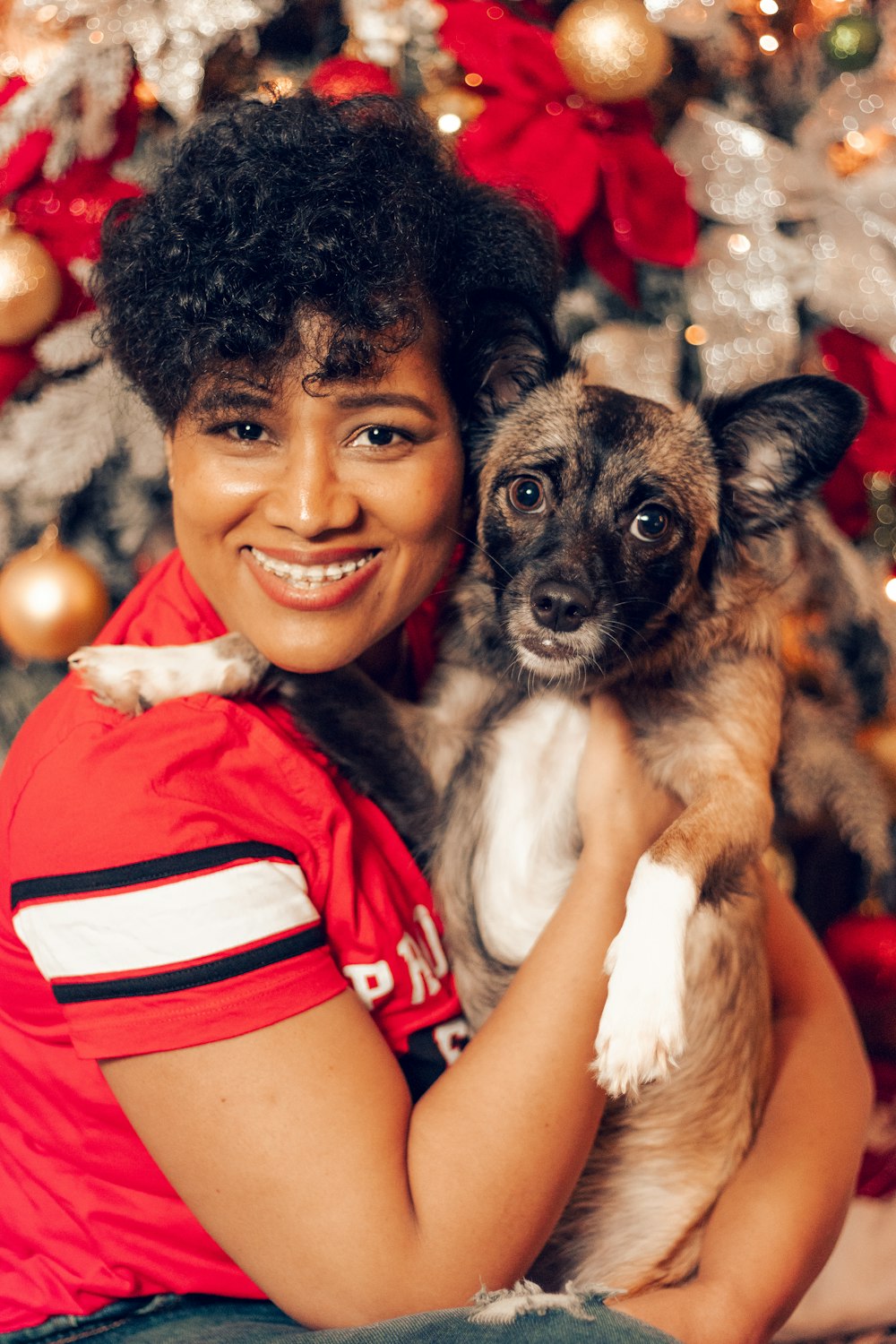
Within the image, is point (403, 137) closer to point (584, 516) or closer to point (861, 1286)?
point (584, 516)

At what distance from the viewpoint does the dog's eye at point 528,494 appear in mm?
1668

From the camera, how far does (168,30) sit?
1.94 metres

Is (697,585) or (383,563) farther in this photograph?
(697,585)

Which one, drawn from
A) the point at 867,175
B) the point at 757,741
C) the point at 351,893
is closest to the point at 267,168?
the point at 351,893

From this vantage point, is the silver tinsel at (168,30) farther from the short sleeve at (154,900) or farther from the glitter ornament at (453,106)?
the short sleeve at (154,900)

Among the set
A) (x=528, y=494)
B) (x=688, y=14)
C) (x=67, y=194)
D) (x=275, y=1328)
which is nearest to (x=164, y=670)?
(x=528, y=494)

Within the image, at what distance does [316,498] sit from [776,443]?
A: 782mm

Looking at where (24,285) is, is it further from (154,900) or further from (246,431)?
(154,900)

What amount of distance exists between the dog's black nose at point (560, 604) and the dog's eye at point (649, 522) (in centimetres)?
19

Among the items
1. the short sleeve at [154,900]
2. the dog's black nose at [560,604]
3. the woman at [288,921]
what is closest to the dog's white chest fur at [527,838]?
the woman at [288,921]

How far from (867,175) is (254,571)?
1698mm

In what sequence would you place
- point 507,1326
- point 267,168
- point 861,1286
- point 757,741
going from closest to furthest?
point 507,1326 → point 267,168 → point 757,741 → point 861,1286

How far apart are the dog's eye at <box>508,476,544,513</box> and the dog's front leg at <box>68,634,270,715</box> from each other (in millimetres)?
465

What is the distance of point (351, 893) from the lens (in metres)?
1.32
